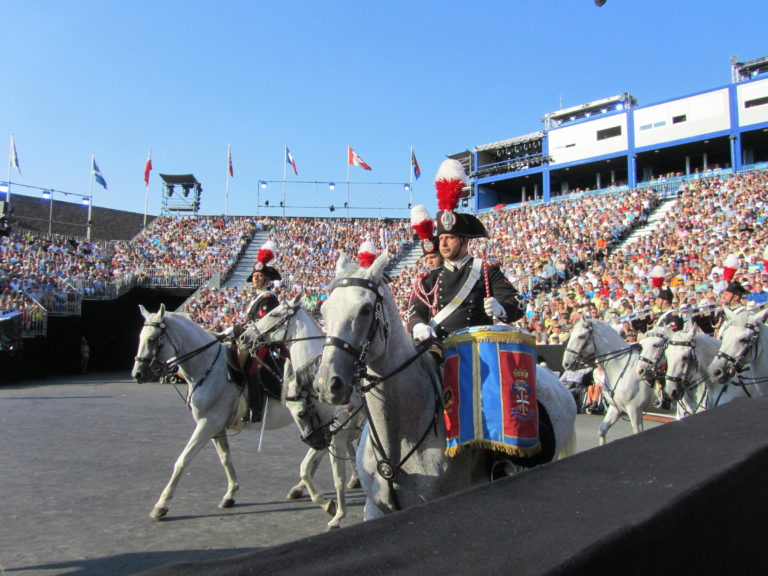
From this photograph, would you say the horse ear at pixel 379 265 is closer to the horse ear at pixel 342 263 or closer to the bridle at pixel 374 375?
the bridle at pixel 374 375

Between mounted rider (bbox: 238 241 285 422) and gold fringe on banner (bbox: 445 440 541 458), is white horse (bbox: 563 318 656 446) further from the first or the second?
gold fringe on banner (bbox: 445 440 541 458)

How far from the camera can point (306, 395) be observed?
5242mm

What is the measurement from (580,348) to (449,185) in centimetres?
606

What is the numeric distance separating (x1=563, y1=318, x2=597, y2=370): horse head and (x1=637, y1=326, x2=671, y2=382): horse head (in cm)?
97

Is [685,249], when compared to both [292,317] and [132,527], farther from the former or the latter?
[132,527]

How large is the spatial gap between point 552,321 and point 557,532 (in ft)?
49.1

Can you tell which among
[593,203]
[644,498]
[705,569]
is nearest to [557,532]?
[644,498]

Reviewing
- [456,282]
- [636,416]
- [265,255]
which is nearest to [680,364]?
[636,416]

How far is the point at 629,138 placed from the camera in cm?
3553

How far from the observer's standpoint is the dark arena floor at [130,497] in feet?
15.1

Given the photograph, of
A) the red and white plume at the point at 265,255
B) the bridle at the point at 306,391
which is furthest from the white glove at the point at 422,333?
the red and white plume at the point at 265,255

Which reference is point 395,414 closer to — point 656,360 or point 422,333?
point 422,333

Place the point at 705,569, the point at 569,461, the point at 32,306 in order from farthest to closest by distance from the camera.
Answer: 1. the point at 32,306
2. the point at 569,461
3. the point at 705,569

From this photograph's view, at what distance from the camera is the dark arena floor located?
15.1 ft
